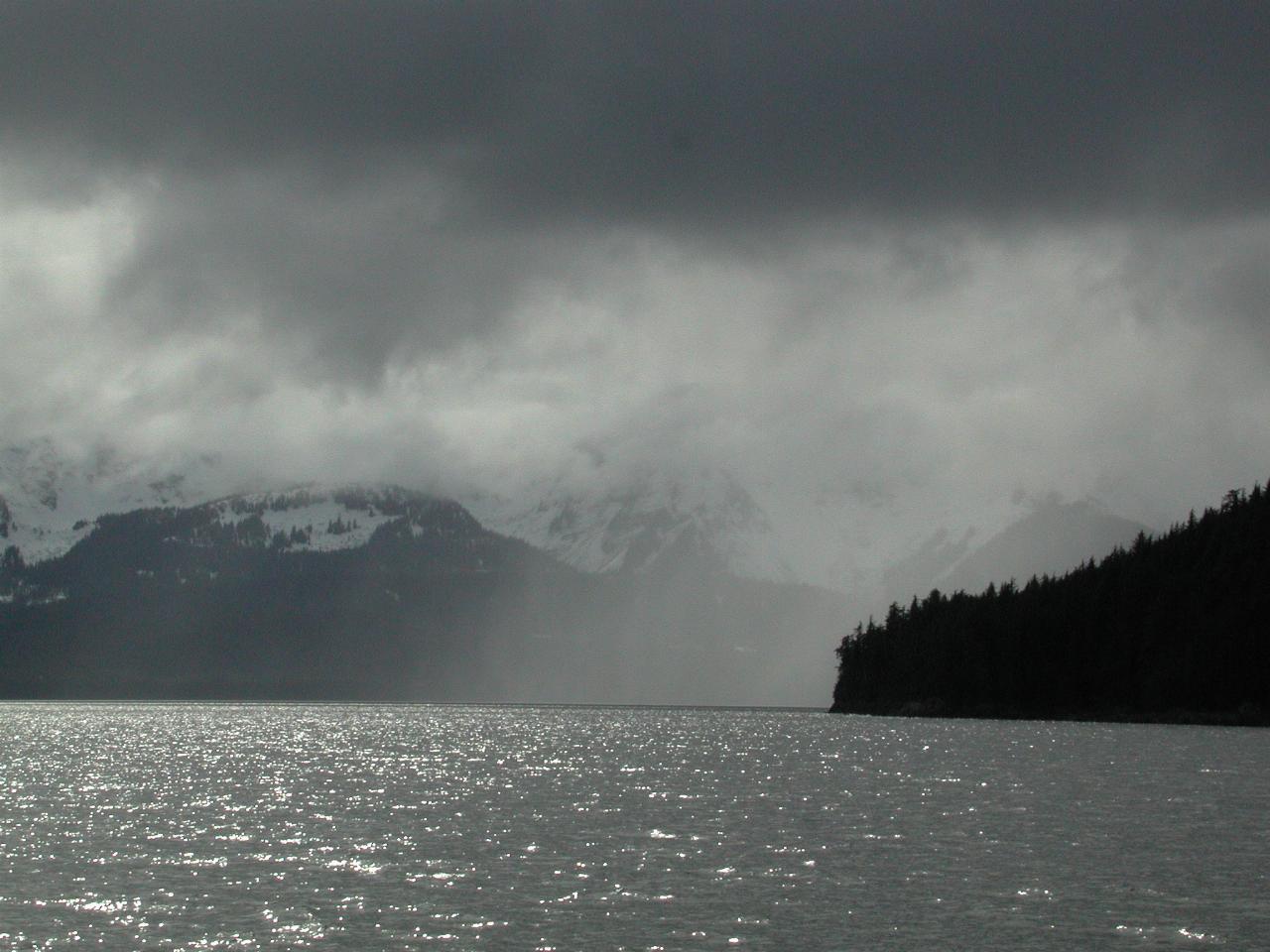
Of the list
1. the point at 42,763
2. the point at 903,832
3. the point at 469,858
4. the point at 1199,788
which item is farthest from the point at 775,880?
the point at 42,763

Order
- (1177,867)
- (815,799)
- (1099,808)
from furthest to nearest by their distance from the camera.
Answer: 1. (815,799)
2. (1099,808)
3. (1177,867)

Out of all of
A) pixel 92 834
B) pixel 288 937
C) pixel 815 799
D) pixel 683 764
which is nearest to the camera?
pixel 288 937

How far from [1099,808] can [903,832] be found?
1901cm

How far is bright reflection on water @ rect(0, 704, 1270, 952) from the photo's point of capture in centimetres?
6016

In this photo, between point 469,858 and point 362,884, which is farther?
point 469,858

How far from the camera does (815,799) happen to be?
372 feet

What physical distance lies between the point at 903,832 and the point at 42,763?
102m

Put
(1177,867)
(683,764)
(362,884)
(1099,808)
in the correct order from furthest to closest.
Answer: (683,764) → (1099,808) → (1177,867) → (362,884)

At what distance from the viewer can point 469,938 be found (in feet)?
191

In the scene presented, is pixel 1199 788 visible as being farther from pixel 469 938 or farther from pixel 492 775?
pixel 469 938

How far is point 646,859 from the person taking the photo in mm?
79062

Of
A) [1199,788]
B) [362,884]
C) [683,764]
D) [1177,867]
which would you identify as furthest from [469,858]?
[683,764]

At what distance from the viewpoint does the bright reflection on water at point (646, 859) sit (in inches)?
2368

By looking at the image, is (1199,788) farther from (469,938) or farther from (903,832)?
(469,938)
